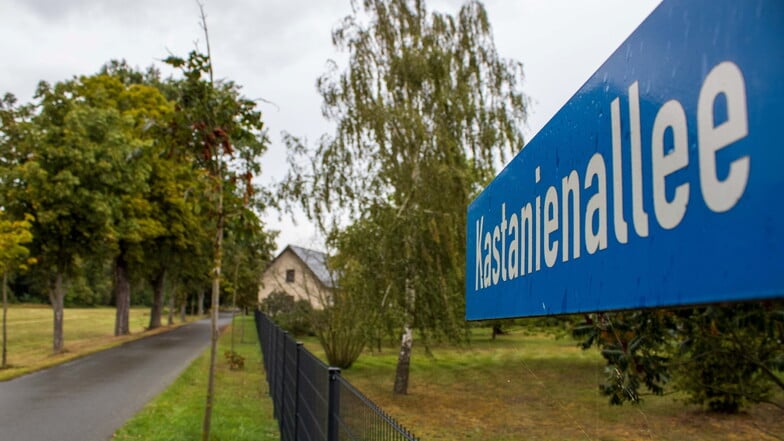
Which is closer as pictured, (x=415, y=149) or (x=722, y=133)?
(x=722, y=133)

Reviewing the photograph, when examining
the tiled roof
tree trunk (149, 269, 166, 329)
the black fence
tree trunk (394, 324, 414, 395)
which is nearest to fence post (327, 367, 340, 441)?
the black fence

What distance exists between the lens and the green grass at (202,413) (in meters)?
7.92

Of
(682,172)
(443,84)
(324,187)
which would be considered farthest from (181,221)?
(682,172)

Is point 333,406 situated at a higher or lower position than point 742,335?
lower

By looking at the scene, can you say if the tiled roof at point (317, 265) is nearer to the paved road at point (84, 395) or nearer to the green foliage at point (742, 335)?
the paved road at point (84, 395)

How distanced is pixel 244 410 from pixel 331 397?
704 centimetres

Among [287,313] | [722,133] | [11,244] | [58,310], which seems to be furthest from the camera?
[287,313]

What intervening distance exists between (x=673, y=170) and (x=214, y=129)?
264 inches

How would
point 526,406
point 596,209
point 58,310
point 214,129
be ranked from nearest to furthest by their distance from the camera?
point 596,209, point 214,129, point 526,406, point 58,310

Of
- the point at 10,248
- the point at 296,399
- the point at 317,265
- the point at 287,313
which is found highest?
the point at 10,248

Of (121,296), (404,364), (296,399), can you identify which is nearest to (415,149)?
(404,364)

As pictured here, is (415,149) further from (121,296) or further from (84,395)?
(121,296)

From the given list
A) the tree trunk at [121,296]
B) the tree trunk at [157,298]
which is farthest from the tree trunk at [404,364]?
the tree trunk at [157,298]

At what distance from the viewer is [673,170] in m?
0.90
